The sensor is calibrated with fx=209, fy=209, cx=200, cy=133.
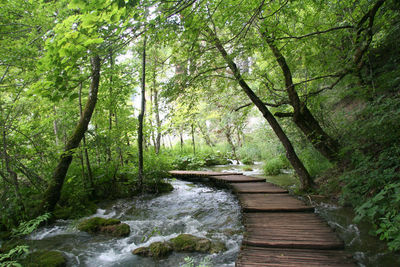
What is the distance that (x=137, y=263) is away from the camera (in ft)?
12.0

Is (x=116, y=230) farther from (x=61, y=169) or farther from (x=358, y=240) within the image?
(x=358, y=240)

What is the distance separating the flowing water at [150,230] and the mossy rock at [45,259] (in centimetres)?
21

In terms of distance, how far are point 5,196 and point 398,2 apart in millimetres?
8924

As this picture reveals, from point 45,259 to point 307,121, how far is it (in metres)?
7.33

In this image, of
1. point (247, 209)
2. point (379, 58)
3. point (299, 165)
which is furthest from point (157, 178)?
point (379, 58)

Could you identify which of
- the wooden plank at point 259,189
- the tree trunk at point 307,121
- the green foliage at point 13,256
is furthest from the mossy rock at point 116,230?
the tree trunk at point 307,121

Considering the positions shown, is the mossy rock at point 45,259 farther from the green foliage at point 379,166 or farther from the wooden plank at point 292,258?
the green foliage at point 379,166

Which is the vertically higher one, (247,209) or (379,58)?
(379,58)

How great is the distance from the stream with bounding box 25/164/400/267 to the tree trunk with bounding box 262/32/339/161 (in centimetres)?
174

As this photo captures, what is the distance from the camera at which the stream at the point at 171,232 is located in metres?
3.60

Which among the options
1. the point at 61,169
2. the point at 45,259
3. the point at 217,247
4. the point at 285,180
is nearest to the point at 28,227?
the point at 45,259

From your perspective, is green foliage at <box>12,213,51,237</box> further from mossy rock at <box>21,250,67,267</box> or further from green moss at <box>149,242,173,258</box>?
green moss at <box>149,242,173,258</box>

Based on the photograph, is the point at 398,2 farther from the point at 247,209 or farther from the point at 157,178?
the point at 157,178

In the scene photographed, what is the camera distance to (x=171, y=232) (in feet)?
15.8
